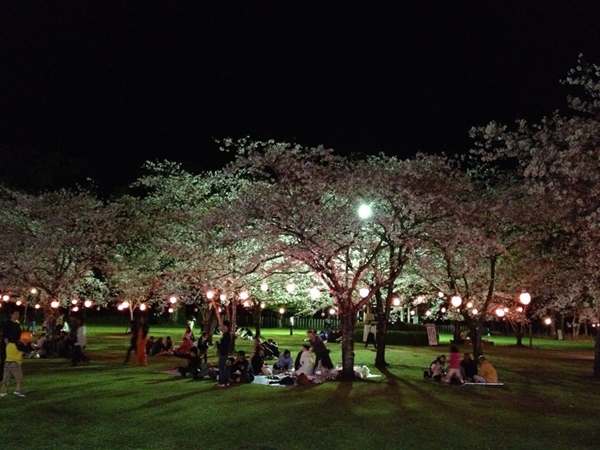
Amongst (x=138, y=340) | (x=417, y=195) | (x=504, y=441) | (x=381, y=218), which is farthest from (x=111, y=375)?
(x=504, y=441)

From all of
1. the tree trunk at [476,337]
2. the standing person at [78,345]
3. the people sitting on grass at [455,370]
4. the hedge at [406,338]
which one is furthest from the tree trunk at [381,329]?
the hedge at [406,338]

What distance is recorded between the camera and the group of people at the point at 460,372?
19344 millimetres

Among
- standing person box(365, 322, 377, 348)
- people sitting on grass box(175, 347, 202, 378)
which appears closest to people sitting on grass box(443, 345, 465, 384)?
people sitting on grass box(175, 347, 202, 378)

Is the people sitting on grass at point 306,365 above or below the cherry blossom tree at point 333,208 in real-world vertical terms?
below

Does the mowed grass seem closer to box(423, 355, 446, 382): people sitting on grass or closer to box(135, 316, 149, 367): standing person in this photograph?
box(423, 355, 446, 382): people sitting on grass

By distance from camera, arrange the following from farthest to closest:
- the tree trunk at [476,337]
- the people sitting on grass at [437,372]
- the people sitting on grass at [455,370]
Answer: the tree trunk at [476,337], the people sitting on grass at [437,372], the people sitting on grass at [455,370]

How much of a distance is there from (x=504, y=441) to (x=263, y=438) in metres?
4.30

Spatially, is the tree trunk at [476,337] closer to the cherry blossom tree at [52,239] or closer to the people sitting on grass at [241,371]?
the people sitting on grass at [241,371]

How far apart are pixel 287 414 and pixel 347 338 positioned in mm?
6618

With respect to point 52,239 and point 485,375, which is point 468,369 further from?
point 52,239

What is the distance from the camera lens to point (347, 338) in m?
19.9

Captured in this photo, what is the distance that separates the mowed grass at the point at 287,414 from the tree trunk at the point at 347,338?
31.2 inches

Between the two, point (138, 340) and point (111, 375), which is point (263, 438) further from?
point (138, 340)

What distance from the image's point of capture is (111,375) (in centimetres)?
1980
